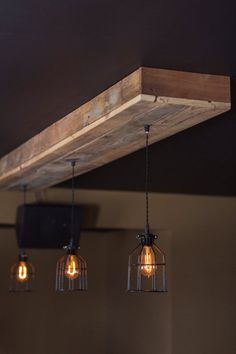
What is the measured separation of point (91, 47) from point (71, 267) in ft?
6.40

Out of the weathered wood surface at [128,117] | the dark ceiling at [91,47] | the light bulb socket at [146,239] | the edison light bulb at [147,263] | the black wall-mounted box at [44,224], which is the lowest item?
the edison light bulb at [147,263]

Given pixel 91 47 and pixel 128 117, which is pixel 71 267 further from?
pixel 91 47

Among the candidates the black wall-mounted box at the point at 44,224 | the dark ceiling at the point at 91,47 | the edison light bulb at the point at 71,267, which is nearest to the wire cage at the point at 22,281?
the black wall-mounted box at the point at 44,224

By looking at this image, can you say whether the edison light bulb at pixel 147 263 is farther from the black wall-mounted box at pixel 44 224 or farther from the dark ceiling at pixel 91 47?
the black wall-mounted box at pixel 44 224

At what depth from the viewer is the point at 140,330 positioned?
6324 mm

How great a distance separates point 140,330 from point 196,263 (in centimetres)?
90

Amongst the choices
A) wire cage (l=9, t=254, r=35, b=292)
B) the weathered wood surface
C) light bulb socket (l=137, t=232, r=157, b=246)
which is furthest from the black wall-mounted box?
light bulb socket (l=137, t=232, r=157, b=246)

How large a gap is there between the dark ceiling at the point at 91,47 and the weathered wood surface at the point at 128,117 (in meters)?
0.05

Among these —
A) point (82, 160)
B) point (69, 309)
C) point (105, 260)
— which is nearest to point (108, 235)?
point (105, 260)

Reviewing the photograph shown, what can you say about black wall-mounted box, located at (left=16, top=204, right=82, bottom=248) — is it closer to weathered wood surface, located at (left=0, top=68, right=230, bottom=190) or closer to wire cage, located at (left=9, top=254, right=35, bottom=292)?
wire cage, located at (left=9, top=254, right=35, bottom=292)

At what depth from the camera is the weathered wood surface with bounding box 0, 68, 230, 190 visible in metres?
2.79

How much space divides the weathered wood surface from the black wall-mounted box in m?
1.35

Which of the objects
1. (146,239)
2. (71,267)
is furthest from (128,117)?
(71,267)

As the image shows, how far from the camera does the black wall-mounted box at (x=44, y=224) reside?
18.9ft
